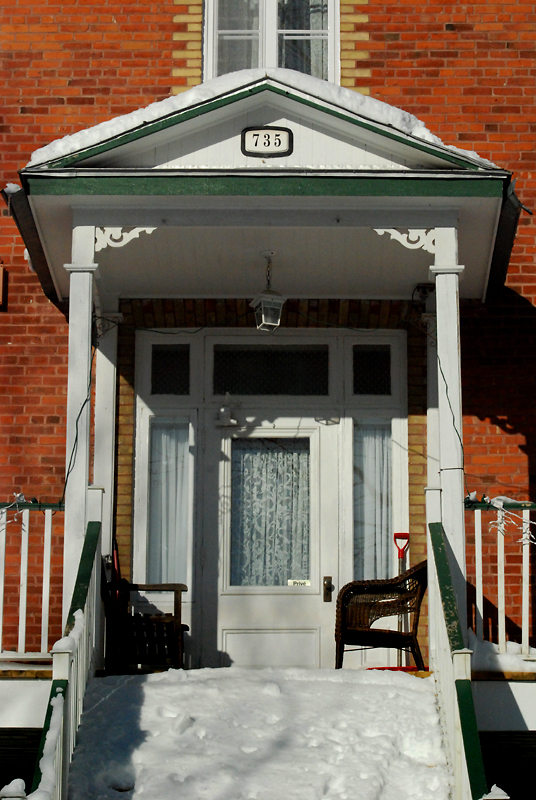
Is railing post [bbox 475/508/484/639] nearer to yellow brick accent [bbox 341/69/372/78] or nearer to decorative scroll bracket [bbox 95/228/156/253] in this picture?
decorative scroll bracket [bbox 95/228/156/253]

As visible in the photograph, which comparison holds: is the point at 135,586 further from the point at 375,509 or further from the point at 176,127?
the point at 176,127

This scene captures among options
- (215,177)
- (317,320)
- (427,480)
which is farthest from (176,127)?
(427,480)

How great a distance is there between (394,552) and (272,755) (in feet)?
10.00

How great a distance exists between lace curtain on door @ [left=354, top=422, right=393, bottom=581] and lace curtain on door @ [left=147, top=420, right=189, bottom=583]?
138 centimetres

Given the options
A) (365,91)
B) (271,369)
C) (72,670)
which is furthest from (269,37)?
(72,670)

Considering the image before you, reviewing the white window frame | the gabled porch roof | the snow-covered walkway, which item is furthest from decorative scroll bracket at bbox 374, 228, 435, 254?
the snow-covered walkway

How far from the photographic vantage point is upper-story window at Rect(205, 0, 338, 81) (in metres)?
8.73

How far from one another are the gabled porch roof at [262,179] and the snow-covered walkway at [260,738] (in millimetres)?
2766

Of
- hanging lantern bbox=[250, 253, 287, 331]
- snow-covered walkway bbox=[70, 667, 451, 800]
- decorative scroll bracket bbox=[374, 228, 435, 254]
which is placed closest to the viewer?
snow-covered walkway bbox=[70, 667, 451, 800]

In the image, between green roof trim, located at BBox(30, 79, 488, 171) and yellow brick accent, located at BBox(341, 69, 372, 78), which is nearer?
green roof trim, located at BBox(30, 79, 488, 171)

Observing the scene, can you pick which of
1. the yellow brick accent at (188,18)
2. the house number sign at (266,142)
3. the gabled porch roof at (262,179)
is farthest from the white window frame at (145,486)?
the yellow brick accent at (188,18)

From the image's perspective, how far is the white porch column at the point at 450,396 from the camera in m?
6.09

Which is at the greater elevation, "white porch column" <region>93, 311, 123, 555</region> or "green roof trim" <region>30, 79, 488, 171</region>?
"green roof trim" <region>30, 79, 488, 171</region>

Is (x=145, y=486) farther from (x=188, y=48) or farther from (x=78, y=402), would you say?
(x=188, y=48)
